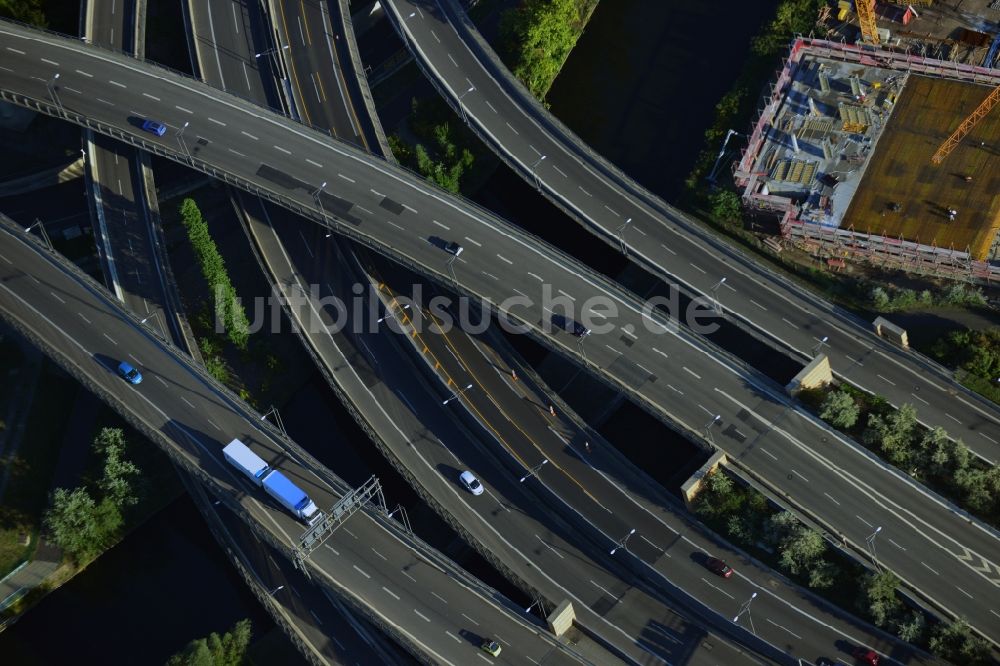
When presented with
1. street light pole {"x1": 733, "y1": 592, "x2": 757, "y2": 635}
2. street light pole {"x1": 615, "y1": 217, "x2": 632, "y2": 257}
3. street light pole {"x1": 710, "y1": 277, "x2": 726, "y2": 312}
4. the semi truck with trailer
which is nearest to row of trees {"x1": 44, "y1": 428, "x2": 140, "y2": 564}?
the semi truck with trailer

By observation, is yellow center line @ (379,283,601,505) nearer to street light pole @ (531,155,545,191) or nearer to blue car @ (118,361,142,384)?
street light pole @ (531,155,545,191)

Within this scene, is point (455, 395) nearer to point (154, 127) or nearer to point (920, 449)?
point (920, 449)

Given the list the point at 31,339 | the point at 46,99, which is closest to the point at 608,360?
the point at 31,339

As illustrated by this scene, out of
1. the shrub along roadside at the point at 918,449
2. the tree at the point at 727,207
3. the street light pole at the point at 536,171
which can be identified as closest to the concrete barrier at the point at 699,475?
the shrub along roadside at the point at 918,449

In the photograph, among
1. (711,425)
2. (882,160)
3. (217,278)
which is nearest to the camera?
(711,425)

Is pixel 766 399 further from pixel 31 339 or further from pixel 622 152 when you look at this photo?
pixel 31 339

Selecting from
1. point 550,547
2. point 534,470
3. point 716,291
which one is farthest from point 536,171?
point 550,547
